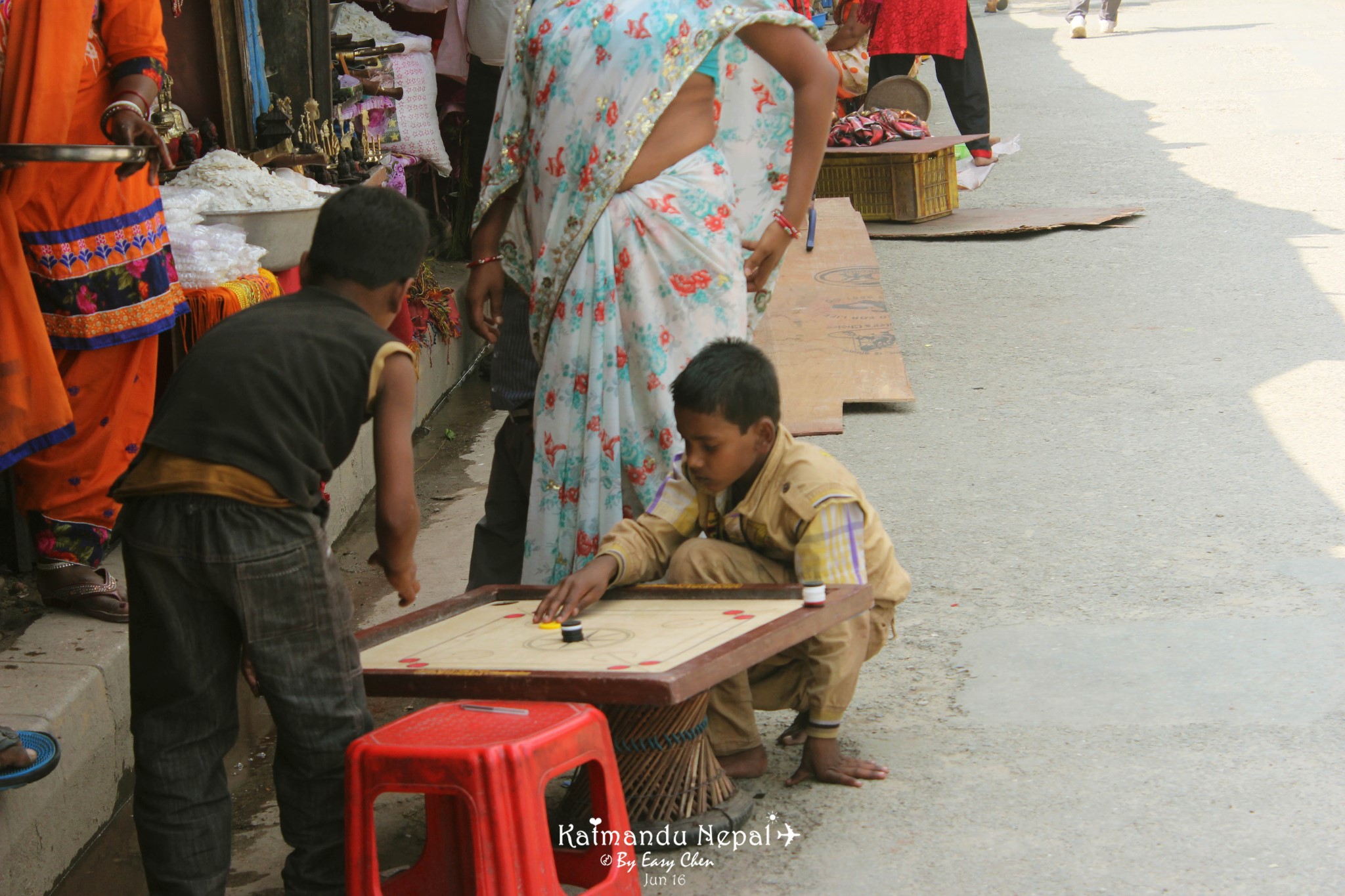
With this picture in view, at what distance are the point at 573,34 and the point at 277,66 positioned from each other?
6.47ft

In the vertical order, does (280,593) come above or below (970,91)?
above

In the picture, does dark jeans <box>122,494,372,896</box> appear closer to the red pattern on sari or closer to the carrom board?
the carrom board

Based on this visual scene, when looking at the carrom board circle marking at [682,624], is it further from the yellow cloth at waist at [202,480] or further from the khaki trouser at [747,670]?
the yellow cloth at waist at [202,480]

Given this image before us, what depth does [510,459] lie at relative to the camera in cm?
325

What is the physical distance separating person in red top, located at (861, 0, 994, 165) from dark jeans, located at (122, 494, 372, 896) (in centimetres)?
798

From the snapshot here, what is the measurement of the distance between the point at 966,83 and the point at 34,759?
842cm

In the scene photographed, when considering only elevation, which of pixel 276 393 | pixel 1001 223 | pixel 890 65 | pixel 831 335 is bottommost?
pixel 1001 223

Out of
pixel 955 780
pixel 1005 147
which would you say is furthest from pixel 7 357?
pixel 1005 147

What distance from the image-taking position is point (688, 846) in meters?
2.47

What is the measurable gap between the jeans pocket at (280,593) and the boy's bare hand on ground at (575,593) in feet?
1.71

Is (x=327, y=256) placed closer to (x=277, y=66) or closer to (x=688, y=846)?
(x=688, y=846)

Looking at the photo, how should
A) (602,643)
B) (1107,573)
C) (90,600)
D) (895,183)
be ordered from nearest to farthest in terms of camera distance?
(602,643) < (90,600) < (1107,573) < (895,183)

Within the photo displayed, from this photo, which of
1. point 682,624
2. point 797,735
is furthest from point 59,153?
point 797,735

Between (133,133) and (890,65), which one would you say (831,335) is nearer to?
(133,133)
